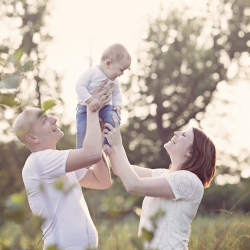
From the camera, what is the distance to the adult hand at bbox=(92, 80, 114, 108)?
137 inches

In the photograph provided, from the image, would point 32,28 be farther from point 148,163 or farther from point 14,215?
point 14,215

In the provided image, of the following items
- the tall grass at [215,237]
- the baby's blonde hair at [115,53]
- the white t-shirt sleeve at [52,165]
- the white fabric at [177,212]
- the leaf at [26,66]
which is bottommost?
the tall grass at [215,237]

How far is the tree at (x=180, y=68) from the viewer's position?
82.9ft

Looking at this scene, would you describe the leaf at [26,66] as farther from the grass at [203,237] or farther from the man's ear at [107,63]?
the man's ear at [107,63]

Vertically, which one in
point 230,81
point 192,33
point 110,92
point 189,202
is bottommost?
point 230,81

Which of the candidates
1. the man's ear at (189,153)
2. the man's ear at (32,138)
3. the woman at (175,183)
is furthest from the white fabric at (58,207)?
the man's ear at (189,153)

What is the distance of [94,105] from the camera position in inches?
133

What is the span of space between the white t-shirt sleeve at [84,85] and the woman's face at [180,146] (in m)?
0.60

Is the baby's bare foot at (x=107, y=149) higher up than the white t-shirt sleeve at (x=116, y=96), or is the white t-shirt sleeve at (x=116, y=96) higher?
the white t-shirt sleeve at (x=116, y=96)

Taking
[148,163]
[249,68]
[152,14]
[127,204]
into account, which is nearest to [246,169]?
[148,163]

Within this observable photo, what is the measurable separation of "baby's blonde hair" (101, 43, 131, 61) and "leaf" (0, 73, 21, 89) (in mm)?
2416

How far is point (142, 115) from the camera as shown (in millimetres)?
25656

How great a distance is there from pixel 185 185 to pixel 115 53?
3.20 feet

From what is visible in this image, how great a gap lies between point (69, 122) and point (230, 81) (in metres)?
9.73
